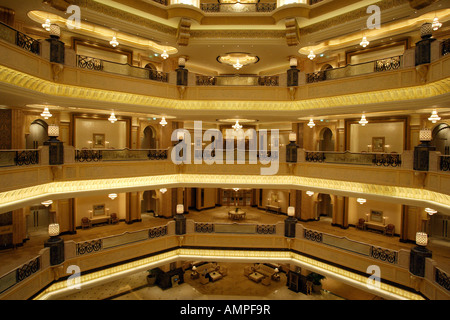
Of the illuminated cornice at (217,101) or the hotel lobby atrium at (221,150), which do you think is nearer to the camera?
the illuminated cornice at (217,101)

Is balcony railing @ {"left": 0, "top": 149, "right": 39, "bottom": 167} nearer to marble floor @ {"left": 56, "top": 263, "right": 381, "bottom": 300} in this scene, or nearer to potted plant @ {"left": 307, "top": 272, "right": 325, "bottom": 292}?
marble floor @ {"left": 56, "top": 263, "right": 381, "bottom": 300}

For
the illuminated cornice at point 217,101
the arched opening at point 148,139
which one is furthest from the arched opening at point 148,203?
the illuminated cornice at point 217,101

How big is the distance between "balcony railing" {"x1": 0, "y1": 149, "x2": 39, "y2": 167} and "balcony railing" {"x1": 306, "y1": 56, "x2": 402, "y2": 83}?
1154 cm

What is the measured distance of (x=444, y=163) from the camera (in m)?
8.74

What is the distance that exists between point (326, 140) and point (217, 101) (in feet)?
25.5

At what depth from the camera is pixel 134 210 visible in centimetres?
1554

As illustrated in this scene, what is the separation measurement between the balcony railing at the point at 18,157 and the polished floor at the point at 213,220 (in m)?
3.51

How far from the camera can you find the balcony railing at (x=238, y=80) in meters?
13.6

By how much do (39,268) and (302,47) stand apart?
14.2 metres

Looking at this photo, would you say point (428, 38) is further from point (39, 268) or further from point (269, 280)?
point (39, 268)

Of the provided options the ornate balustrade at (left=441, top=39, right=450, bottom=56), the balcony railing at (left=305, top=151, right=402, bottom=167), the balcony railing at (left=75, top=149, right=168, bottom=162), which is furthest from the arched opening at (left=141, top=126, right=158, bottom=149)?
the ornate balustrade at (left=441, top=39, right=450, bottom=56)

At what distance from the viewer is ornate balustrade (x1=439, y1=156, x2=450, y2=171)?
28.2ft

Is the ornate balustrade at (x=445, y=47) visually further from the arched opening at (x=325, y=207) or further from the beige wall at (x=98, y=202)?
the beige wall at (x=98, y=202)

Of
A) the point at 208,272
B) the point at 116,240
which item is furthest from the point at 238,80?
the point at 208,272
